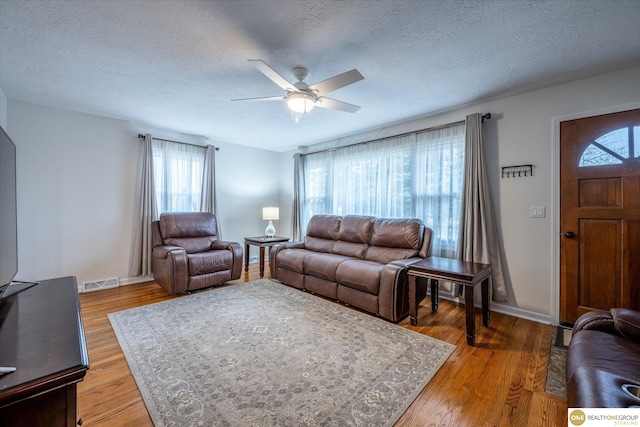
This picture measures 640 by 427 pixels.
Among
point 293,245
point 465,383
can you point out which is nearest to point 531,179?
point 465,383

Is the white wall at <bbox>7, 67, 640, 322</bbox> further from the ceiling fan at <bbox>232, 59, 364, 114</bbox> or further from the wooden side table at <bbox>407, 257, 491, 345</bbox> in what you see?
the ceiling fan at <bbox>232, 59, 364, 114</bbox>

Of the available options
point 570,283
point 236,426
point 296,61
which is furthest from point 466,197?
point 236,426

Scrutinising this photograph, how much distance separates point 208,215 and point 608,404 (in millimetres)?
4571

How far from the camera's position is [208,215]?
4.42 m

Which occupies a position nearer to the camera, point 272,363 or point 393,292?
point 272,363

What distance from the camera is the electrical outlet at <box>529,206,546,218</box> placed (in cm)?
274

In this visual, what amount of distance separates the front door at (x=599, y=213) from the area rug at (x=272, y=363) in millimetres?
1556

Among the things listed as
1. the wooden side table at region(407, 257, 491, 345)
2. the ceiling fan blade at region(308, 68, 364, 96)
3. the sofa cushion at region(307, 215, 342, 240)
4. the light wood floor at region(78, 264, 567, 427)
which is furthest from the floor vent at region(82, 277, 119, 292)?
the wooden side table at region(407, 257, 491, 345)

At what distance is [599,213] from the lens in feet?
8.02

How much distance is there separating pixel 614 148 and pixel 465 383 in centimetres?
248

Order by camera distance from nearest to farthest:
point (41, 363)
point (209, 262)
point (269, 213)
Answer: point (41, 363) < point (209, 262) < point (269, 213)

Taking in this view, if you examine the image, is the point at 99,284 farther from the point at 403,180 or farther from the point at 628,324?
the point at 628,324

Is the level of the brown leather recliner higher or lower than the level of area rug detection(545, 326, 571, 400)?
higher

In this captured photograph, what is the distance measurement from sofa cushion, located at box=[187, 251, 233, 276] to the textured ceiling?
1986 mm
